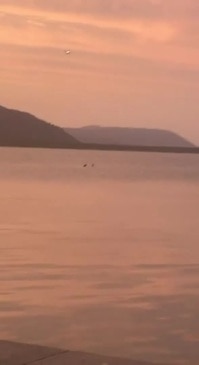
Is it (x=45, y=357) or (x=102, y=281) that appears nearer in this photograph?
(x=45, y=357)

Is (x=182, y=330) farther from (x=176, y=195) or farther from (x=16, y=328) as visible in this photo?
(x=176, y=195)

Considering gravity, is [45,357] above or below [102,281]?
below

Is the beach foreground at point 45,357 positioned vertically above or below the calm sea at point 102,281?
below

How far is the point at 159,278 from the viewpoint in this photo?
29.0 feet

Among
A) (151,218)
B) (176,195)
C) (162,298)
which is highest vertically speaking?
(176,195)

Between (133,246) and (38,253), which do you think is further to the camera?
(133,246)

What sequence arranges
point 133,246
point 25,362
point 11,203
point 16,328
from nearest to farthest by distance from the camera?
point 25,362 → point 16,328 → point 133,246 → point 11,203

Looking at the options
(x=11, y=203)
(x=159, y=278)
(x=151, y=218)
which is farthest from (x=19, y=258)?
(x=11, y=203)

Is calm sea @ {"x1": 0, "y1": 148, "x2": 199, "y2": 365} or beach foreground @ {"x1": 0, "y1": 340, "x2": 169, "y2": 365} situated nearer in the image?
beach foreground @ {"x1": 0, "y1": 340, "x2": 169, "y2": 365}

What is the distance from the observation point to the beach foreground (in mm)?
4668

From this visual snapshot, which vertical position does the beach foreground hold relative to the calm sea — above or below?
below

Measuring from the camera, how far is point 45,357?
188 inches

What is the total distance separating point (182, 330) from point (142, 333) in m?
0.30

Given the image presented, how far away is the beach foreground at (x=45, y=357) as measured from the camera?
4.67 metres
